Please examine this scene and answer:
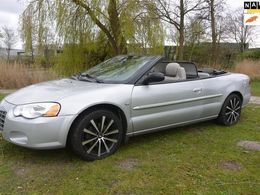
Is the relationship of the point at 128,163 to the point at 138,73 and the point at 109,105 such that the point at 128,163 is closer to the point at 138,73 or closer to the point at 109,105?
the point at 109,105

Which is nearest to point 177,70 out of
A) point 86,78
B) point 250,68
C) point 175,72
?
point 175,72

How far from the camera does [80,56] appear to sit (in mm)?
12867

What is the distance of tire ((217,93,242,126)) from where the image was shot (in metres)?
5.41

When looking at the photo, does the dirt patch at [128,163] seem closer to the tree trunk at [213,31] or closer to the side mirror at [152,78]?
the side mirror at [152,78]

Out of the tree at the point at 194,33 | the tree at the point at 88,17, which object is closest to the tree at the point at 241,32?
the tree at the point at 194,33

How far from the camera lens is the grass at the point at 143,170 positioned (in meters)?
3.05

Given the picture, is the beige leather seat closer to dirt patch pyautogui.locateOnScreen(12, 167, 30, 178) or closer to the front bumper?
the front bumper

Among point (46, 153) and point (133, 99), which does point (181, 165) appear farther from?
point (46, 153)

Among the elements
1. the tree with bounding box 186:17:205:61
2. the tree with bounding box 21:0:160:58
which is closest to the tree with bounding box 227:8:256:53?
the tree with bounding box 186:17:205:61

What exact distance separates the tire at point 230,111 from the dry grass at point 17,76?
7.90m

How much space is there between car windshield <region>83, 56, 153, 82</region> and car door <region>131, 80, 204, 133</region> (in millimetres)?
365

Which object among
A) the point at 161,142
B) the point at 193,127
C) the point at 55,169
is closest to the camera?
the point at 55,169

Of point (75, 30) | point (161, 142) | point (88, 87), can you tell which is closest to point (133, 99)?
point (88, 87)

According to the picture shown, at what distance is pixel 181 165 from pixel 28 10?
10107 mm
